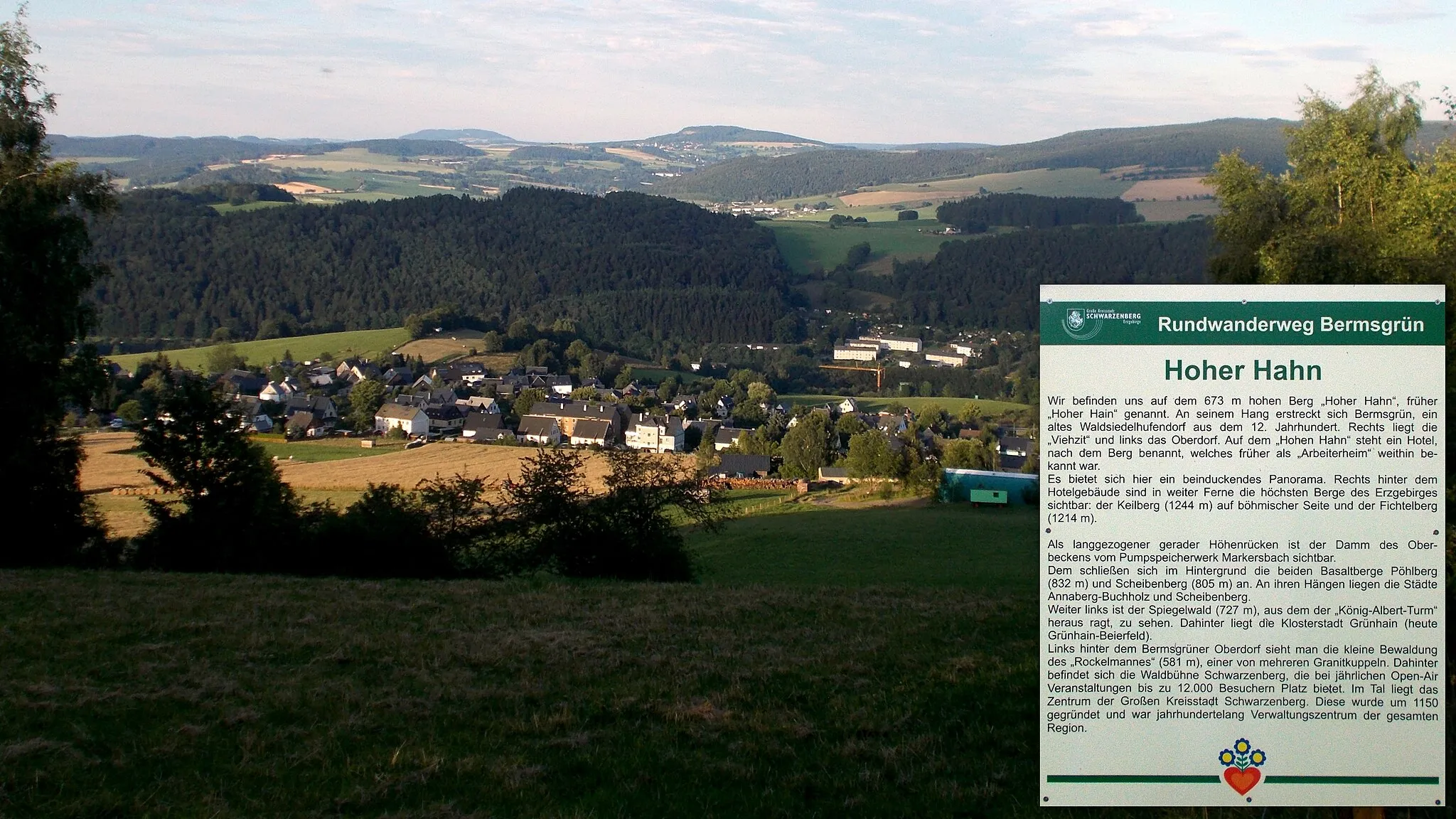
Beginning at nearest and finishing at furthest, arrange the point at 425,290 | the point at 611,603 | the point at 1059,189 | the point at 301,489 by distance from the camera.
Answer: the point at 611,603
the point at 301,489
the point at 425,290
the point at 1059,189

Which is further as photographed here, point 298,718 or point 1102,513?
point 298,718

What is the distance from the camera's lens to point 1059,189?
18575 centimetres

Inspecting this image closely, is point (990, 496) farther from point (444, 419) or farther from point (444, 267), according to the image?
point (444, 267)

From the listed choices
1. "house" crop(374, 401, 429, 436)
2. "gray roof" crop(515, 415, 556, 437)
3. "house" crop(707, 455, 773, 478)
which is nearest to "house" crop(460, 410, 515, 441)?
"gray roof" crop(515, 415, 556, 437)

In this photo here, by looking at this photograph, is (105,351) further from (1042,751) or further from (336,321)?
(1042,751)

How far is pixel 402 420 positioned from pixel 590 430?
1205 cm

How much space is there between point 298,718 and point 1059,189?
630ft

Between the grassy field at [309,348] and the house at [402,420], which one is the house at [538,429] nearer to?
the house at [402,420]

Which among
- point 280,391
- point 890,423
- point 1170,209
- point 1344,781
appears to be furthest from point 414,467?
point 1170,209

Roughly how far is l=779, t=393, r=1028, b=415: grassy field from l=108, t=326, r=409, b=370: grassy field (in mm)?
37609

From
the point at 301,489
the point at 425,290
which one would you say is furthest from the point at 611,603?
the point at 425,290

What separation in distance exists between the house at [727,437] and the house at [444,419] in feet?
56.6

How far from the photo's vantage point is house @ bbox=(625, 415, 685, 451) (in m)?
71.4

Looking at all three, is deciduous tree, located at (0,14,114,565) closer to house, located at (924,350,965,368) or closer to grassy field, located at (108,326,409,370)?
grassy field, located at (108,326,409,370)
